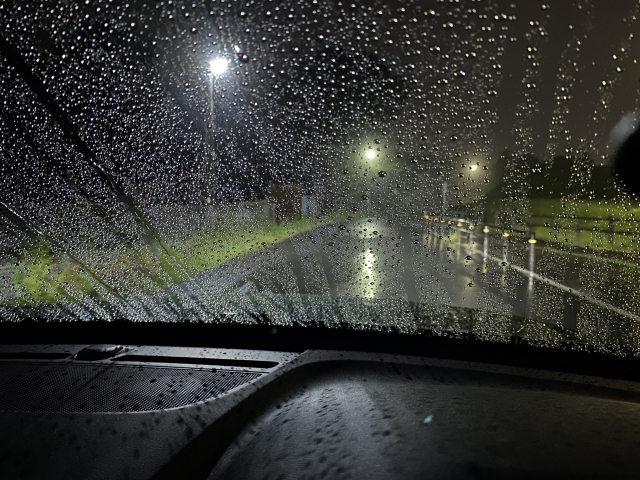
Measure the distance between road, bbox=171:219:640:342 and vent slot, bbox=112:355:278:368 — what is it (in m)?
1.74

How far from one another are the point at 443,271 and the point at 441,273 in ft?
0.24

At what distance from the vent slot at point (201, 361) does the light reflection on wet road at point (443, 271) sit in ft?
6.33

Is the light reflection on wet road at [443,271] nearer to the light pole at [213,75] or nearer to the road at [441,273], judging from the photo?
the road at [441,273]

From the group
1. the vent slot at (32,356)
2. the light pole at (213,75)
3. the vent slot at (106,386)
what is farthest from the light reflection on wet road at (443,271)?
the vent slot at (106,386)

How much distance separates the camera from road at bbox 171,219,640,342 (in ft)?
18.2

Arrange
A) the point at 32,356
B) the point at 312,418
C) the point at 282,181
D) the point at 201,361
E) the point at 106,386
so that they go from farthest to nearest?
the point at 282,181, the point at 32,356, the point at 201,361, the point at 106,386, the point at 312,418

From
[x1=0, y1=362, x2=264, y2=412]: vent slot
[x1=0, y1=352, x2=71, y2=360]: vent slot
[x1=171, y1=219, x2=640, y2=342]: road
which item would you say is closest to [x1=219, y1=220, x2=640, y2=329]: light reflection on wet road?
[x1=171, y1=219, x2=640, y2=342]: road

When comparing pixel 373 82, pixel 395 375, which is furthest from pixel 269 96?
pixel 395 375

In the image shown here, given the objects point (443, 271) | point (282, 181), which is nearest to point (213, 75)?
point (282, 181)

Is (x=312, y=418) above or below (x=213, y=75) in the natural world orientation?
below

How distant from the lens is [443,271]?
6.89 meters

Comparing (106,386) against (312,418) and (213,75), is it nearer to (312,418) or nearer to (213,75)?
(312,418)

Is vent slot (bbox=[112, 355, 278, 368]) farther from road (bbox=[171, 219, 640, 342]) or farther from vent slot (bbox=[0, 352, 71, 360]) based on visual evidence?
road (bbox=[171, 219, 640, 342])

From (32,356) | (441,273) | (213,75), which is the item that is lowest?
(32,356)
